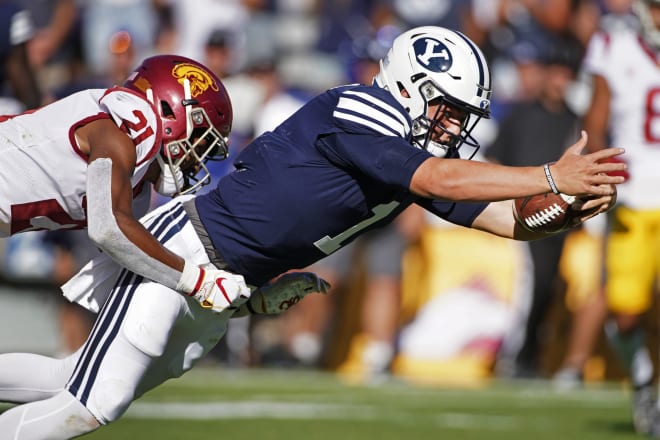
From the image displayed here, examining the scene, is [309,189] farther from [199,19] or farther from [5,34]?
[199,19]

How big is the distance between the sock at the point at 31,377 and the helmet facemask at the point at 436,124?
53.3 inches

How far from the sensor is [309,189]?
4109mm

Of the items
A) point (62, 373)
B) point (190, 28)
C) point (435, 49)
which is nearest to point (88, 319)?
point (190, 28)

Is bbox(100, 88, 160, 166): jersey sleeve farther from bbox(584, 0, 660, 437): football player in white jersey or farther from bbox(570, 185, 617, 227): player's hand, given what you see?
bbox(584, 0, 660, 437): football player in white jersey

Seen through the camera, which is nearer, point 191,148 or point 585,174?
point 585,174

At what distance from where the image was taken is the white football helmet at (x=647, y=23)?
6.55 m

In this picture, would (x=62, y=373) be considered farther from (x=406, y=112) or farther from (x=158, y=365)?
(x=406, y=112)

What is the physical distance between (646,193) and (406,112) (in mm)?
2863

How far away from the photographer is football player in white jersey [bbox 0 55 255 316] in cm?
395

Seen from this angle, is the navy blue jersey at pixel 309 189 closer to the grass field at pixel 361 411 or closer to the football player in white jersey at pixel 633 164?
the grass field at pixel 361 411

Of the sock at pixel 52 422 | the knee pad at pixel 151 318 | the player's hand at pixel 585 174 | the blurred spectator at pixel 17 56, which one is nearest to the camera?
the player's hand at pixel 585 174

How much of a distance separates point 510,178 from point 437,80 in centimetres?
57

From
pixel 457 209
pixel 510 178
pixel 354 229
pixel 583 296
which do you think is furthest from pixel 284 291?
pixel 583 296

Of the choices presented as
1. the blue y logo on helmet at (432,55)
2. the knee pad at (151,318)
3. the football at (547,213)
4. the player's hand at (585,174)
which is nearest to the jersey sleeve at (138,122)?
the knee pad at (151,318)
